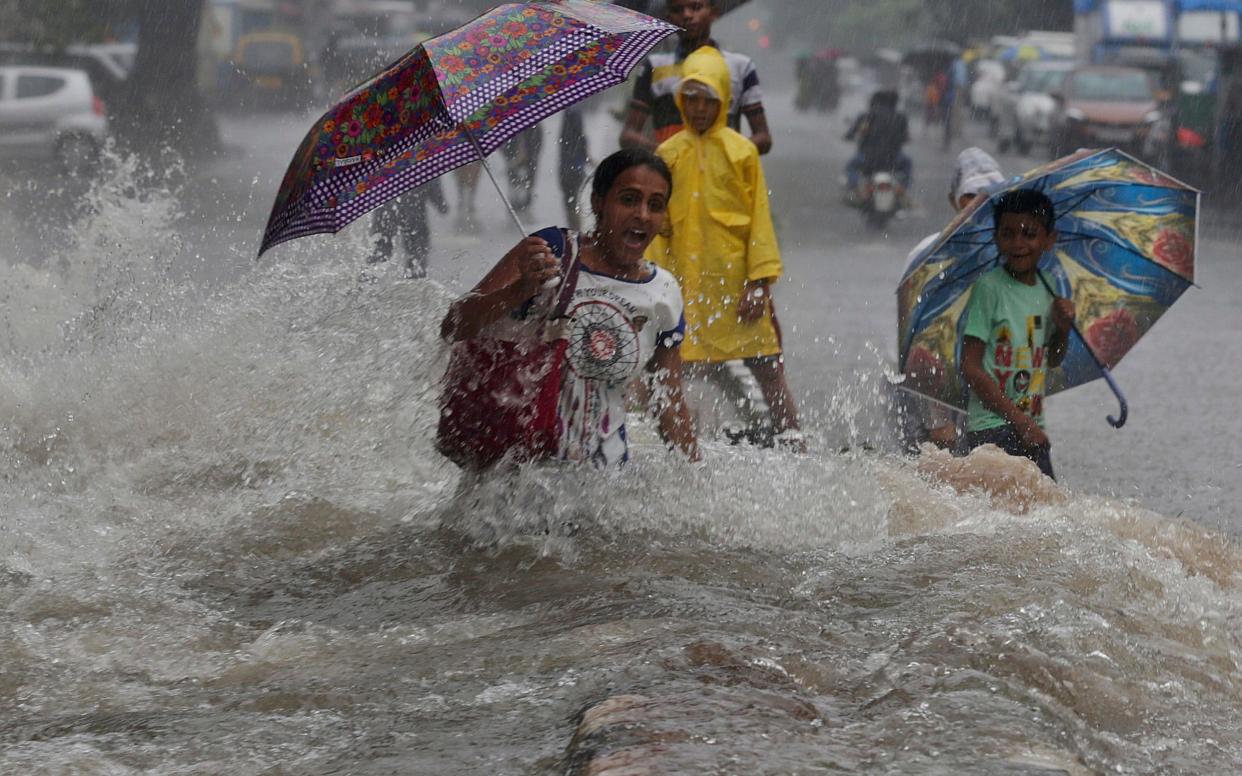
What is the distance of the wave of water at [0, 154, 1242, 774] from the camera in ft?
11.7

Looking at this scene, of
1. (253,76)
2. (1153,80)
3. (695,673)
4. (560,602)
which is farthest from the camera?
(1153,80)

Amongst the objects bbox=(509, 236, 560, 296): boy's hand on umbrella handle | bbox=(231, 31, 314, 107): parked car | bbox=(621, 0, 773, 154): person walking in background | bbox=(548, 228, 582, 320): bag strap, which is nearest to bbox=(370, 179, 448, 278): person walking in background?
bbox=(621, 0, 773, 154): person walking in background

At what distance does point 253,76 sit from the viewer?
30016 millimetres

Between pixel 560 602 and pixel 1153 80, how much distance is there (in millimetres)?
31454

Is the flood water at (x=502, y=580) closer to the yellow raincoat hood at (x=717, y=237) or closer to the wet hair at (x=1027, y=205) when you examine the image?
the yellow raincoat hood at (x=717, y=237)

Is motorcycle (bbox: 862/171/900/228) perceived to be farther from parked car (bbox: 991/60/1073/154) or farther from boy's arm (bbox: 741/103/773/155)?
parked car (bbox: 991/60/1073/154)

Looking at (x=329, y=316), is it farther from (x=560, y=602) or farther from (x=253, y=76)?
(x=253, y=76)

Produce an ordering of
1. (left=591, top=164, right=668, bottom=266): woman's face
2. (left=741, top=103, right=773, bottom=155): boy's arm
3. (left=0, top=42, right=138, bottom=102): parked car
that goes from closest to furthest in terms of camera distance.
→ (left=591, top=164, right=668, bottom=266): woman's face → (left=741, top=103, right=773, bottom=155): boy's arm → (left=0, top=42, right=138, bottom=102): parked car

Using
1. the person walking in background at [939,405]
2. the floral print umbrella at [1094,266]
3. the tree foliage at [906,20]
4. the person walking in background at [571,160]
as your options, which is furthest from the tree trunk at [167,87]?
the tree foliage at [906,20]

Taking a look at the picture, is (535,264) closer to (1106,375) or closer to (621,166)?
(621,166)

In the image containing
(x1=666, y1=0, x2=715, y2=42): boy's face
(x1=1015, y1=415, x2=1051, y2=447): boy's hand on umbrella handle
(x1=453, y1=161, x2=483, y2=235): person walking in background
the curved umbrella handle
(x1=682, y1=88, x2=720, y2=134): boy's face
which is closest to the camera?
(x1=1015, y1=415, x2=1051, y2=447): boy's hand on umbrella handle

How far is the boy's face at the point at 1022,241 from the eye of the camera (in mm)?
6168

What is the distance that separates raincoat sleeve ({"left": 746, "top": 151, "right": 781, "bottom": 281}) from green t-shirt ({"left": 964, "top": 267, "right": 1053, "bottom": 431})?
3.38 ft

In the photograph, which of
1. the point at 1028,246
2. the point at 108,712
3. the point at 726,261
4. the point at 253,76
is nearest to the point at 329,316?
the point at 726,261
